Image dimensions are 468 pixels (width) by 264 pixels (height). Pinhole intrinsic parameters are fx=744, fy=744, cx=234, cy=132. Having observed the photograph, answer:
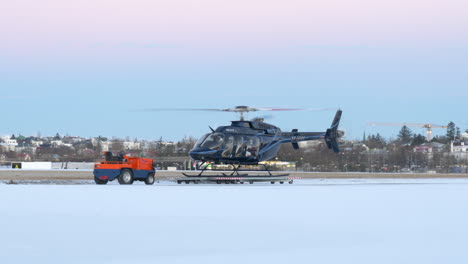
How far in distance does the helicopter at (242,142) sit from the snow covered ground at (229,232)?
17311 mm

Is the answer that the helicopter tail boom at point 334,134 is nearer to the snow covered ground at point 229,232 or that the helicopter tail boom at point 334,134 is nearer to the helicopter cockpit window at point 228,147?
the helicopter cockpit window at point 228,147

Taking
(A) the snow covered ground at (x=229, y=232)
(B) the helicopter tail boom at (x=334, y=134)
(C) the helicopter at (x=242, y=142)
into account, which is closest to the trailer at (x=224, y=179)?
(C) the helicopter at (x=242, y=142)

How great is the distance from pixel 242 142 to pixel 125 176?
278 inches

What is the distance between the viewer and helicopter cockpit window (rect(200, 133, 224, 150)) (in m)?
42.1

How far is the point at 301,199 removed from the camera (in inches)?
1080

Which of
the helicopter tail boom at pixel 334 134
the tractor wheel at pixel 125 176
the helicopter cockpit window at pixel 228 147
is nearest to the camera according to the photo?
the tractor wheel at pixel 125 176

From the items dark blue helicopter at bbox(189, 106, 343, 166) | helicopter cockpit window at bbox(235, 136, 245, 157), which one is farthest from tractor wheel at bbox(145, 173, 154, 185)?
helicopter cockpit window at bbox(235, 136, 245, 157)

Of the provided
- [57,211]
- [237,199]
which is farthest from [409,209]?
[57,211]

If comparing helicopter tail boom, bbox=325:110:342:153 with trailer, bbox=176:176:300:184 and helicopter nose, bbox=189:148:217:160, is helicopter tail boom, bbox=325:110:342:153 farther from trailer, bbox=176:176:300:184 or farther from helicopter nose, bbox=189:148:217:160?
helicopter nose, bbox=189:148:217:160

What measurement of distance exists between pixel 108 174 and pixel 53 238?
87.0 feet

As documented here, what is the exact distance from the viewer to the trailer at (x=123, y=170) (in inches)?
1620

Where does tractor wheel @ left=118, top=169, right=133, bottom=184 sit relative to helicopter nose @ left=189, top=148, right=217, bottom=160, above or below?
below

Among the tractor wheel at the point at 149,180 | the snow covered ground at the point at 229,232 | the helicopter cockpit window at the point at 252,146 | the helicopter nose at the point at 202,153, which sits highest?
the helicopter cockpit window at the point at 252,146

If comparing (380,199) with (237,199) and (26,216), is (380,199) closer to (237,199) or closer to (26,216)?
(237,199)
